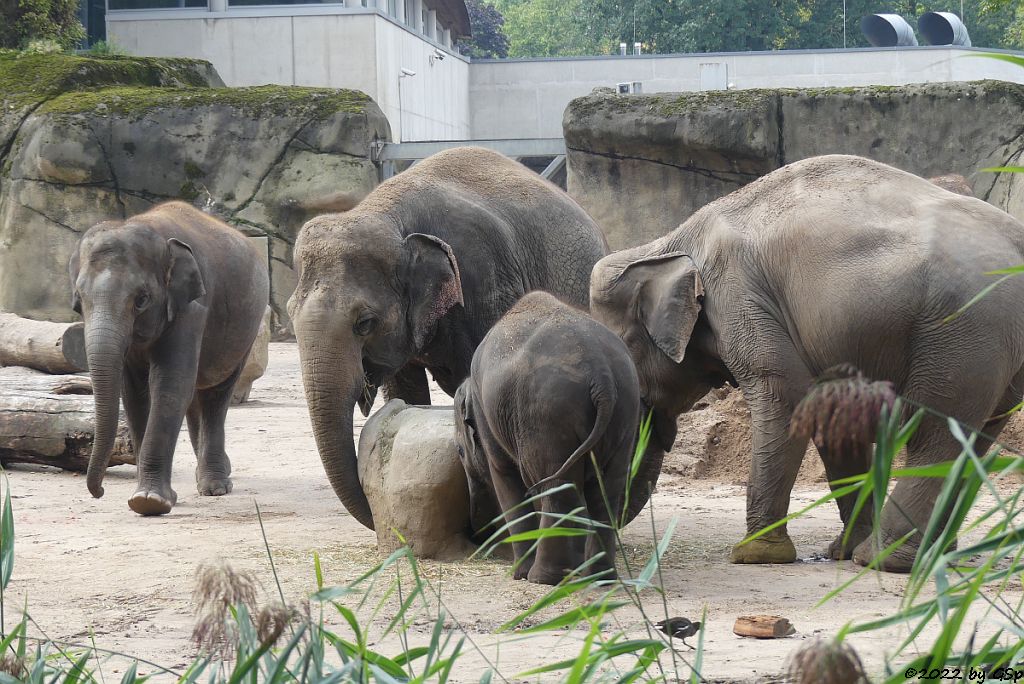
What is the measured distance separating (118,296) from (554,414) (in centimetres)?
286

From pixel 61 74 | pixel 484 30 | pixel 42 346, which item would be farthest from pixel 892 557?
pixel 484 30

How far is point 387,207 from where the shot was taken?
217 inches

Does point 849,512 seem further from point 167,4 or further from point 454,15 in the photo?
point 454,15

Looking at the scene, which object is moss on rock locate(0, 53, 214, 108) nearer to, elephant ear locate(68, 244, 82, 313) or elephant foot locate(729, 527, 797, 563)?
elephant ear locate(68, 244, 82, 313)

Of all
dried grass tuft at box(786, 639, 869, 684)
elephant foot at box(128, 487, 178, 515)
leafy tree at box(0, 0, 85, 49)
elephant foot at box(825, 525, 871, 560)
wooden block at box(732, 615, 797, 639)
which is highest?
leafy tree at box(0, 0, 85, 49)

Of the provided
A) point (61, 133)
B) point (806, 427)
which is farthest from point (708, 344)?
point (61, 133)

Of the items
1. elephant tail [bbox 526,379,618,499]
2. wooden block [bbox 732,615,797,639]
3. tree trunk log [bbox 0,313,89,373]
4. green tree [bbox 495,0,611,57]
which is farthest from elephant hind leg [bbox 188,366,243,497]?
green tree [bbox 495,0,611,57]

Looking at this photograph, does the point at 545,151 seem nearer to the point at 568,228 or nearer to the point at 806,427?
the point at 568,228

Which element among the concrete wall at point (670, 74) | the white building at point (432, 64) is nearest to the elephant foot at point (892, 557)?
the white building at point (432, 64)

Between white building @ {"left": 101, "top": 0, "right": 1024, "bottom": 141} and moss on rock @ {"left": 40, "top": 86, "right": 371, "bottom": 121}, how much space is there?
5.85 meters

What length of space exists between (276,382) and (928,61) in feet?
53.8

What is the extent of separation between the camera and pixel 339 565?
500 cm

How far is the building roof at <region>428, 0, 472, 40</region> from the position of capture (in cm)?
2772

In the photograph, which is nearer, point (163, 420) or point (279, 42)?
point (163, 420)
